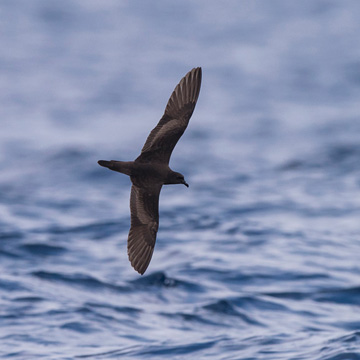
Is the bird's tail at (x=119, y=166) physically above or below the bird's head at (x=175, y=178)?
above

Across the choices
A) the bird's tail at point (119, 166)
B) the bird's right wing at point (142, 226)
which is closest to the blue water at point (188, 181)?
the bird's right wing at point (142, 226)

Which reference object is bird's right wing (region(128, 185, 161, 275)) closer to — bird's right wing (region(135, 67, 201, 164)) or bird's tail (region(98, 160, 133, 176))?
bird's right wing (region(135, 67, 201, 164))

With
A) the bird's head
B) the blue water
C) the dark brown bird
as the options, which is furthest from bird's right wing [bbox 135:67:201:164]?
the blue water

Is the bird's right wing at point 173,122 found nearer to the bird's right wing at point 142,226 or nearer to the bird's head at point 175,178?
the bird's head at point 175,178

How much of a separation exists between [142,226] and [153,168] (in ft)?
3.32

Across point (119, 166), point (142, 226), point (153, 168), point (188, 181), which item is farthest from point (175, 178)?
point (188, 181)

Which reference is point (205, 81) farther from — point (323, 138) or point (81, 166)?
point (81, 166)

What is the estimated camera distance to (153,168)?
861 centimetres

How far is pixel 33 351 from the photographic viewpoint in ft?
47.7

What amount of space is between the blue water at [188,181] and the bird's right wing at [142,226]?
5.03 m

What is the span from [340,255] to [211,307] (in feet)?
13.1

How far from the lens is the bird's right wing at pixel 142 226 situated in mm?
9125

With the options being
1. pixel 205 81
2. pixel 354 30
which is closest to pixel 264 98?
pixel 205 81

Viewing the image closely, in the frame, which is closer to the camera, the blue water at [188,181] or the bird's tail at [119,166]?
the bird's tail at [119,166]
